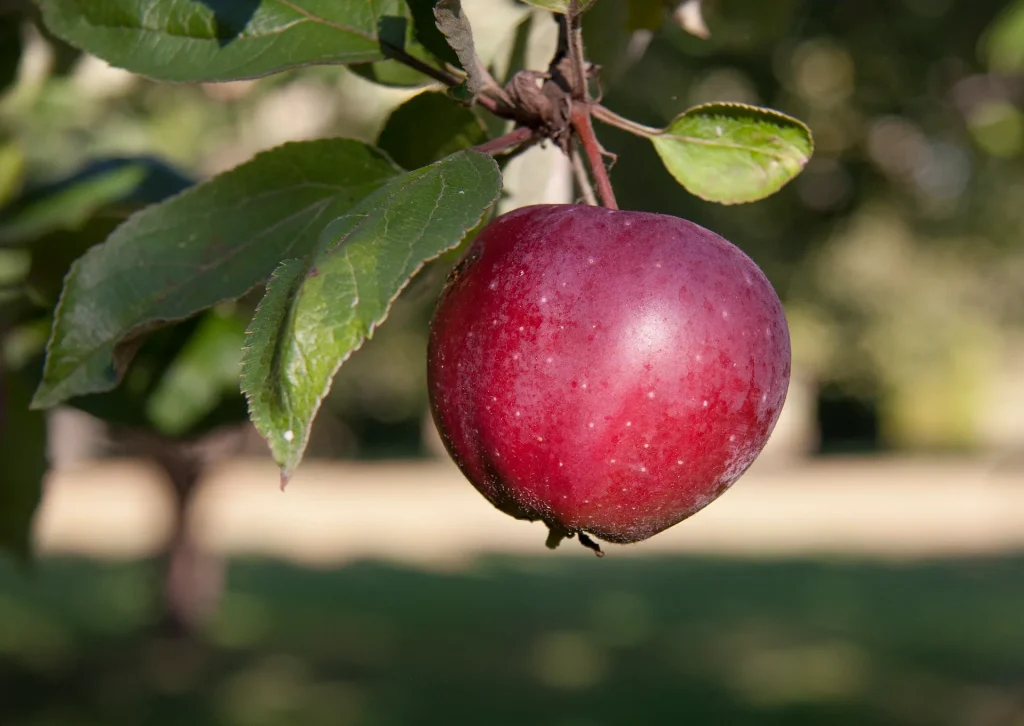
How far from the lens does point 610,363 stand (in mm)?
860

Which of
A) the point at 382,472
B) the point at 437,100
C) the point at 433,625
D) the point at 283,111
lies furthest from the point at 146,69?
the point at 382,472

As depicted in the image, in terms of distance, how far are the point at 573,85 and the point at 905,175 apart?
168 inches

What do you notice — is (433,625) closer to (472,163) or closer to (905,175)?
(905,175)

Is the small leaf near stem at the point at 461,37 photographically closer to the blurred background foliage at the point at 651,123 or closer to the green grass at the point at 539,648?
the blurred background foliage at the point at 651,123

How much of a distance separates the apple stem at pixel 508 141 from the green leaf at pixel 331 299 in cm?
12

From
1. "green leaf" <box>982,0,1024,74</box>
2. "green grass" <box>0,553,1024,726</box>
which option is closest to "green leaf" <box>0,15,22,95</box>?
"green leaf" <box>982,0,1024,74</box>

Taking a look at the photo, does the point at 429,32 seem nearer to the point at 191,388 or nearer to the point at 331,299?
the point at 331,299

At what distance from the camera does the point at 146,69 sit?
104cm

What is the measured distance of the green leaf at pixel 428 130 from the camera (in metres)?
1.06

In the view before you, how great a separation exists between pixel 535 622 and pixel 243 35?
8025 mm

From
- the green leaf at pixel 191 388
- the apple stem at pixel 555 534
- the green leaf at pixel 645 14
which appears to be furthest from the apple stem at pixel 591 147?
the green leaf at pixel 191 388

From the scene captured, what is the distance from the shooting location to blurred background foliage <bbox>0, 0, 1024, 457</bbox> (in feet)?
4.73

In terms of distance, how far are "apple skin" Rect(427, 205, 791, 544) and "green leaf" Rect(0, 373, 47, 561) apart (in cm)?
98

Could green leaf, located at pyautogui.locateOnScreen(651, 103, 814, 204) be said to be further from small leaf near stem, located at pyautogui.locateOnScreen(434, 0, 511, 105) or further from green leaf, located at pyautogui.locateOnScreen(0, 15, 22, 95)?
green leaf, located at pyautogui.locateOnScreen(0, 15, 22, 95)
